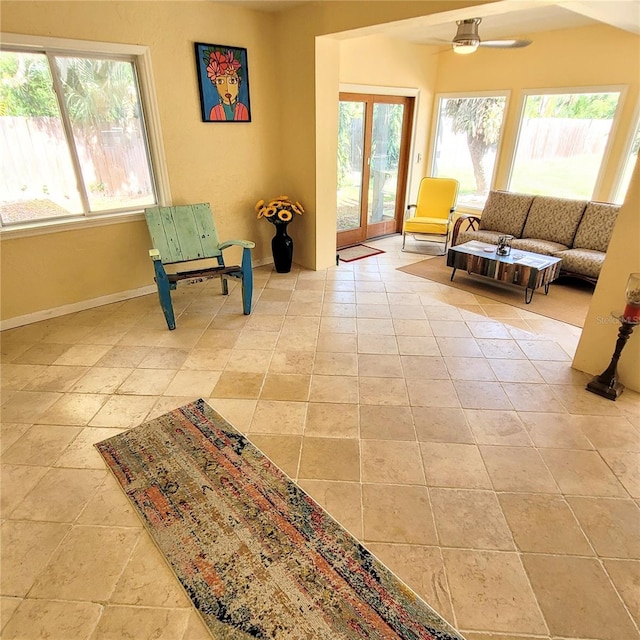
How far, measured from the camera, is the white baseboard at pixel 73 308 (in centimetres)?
338

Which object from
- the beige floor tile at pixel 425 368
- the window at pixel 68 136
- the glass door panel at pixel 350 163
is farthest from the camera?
the glass door panel at pixel 350 163

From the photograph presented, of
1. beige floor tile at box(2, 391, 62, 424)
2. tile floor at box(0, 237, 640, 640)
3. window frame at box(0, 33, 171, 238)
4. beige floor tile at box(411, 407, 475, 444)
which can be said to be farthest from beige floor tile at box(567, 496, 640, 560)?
window frame at box(0, 33, 171, 238)

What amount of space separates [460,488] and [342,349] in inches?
55.2

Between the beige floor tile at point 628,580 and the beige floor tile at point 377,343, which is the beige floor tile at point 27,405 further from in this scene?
the beige floor tile at point 628,580

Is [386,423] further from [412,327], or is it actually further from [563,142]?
[563,142]

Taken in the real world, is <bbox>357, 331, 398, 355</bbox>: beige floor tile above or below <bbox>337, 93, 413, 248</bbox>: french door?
below

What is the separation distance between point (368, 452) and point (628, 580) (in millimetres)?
1120

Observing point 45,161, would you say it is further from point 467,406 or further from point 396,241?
point 396,241

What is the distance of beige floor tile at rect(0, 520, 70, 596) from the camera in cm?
151

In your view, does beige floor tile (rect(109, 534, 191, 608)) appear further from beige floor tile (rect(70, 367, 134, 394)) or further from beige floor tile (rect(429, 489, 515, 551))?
beige floor tile (rect(70, 367, 134, 394))

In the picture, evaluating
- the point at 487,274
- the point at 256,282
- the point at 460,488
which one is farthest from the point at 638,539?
the point at 256,282

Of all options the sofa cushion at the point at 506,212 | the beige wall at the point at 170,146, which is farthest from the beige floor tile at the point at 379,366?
the sofa cushion at the point at 506,212

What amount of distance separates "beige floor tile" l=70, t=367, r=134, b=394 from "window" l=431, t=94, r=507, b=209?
5.31 m

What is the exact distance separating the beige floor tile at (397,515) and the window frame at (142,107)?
126 inches
